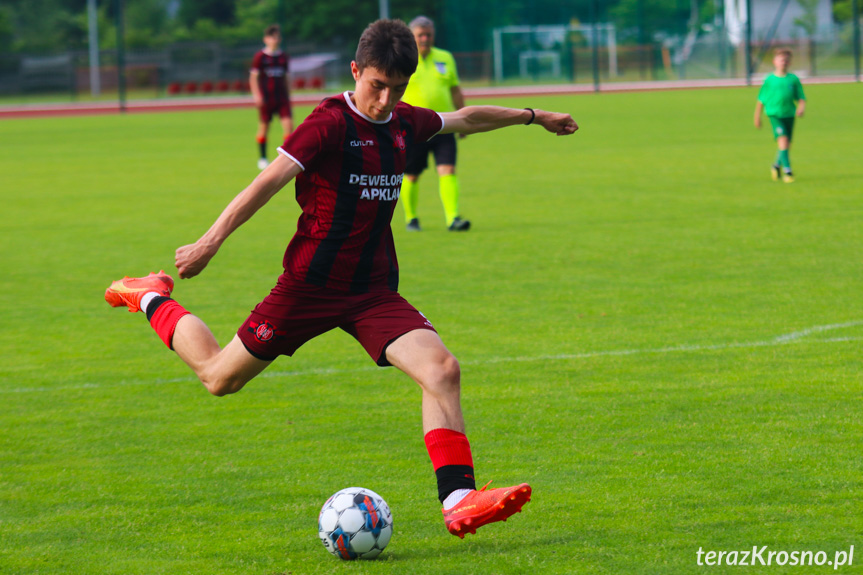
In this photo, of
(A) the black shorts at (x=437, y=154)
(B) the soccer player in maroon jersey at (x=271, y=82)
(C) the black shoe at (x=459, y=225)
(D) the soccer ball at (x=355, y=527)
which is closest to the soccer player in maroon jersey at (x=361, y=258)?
(D) the soccer ball at (x=355, y=527)

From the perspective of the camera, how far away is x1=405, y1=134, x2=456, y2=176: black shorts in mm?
12125

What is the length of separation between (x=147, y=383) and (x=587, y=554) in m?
3.57

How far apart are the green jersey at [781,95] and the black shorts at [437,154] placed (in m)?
5.80

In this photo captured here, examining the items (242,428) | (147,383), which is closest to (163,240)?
(147,383)

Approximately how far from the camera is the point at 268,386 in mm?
6676

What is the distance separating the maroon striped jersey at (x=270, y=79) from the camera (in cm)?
2120

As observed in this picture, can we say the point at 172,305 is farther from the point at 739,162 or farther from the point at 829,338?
the point at 739,162

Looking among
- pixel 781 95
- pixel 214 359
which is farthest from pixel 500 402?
pixel 781 95

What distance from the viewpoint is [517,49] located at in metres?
51.3

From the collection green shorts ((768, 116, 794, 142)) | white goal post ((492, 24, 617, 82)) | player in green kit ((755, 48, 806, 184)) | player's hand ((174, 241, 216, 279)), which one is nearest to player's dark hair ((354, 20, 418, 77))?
player's hand ((174, 241, 216, 279))

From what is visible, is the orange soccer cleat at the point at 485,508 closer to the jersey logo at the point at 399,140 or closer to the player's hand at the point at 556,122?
the jersey logo at the point at 399,140

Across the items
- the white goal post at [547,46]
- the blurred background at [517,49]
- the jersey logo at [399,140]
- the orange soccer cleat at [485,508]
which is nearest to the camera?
the orange soccer cleat at [485,508]

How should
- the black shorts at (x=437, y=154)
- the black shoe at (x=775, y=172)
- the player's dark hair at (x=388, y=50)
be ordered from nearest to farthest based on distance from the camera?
the player's dark hair at (x=388, y=50)
the black shorts at (x=437, y=154)
the black shoe at (x=775, y=172)

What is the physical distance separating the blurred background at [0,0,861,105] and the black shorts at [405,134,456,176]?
101 feet
